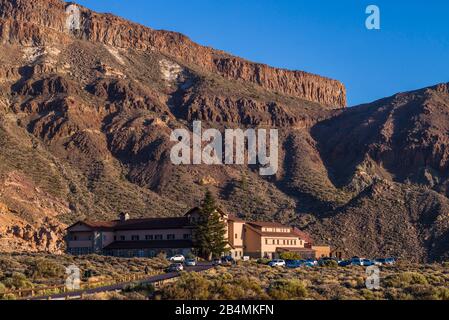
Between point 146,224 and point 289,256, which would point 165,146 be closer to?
point 146,224

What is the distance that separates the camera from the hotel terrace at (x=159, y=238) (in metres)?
91.2

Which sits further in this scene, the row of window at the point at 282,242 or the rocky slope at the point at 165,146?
the rocky slope at the point at 165,146

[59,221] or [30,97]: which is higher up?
[30,97]

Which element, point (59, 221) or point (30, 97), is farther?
point (30, 97)

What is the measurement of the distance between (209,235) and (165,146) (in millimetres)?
58882

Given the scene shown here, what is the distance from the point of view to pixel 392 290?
126ft

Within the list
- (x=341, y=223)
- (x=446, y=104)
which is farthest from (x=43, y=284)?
(x=446, y=104)

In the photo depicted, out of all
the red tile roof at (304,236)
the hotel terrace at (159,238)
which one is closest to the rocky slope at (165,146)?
the red tile roof at (304,236)

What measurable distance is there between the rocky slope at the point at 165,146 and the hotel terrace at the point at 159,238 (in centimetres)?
637

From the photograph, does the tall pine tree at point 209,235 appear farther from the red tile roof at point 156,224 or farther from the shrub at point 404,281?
the shrub at point 404,281

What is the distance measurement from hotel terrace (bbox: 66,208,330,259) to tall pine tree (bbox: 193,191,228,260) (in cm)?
253

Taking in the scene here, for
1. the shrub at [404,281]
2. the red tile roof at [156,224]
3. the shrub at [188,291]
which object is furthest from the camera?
the red tile roof at [156,224]

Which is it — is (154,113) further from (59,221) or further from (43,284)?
(43,284)
